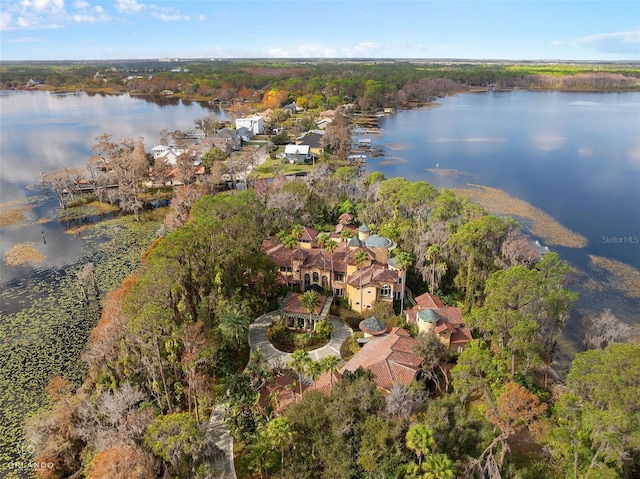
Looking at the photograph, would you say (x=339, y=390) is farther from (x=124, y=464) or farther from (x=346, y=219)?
(x=346, y=219)

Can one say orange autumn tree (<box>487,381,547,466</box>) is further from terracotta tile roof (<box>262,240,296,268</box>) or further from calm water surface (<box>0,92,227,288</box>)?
calm water surface (<box>0,92,227,288</box>)

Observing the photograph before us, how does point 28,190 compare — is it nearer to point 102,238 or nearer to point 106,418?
point 102,238

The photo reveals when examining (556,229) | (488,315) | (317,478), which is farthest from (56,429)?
(556,229)

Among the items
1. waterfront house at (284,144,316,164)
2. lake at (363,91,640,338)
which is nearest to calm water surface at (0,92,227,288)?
waterfront house at (284,144,316,164)

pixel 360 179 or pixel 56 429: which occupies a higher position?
pixel 360 179

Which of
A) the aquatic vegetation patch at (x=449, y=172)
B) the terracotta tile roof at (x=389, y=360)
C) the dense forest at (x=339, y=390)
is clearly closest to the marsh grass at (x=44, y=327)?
the dense forest at (x=339, y=390)

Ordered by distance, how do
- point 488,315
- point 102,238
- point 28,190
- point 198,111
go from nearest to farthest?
1. point 488,315
2. point 102,238
3. point 28,190
4. point 198,111
